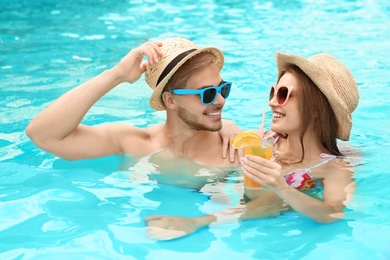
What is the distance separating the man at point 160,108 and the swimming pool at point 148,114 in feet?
1.06

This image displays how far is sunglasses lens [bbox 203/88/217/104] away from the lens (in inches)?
186

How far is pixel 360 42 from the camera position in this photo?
10484 mm

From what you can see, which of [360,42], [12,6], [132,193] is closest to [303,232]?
[132,193]

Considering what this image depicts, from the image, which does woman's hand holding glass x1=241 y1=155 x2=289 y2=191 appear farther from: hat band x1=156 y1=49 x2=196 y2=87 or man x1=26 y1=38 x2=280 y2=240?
hat band x1=156 y1=49 x2=196 y2=87

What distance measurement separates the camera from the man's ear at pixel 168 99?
4.97m

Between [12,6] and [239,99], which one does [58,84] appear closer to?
[239,99]

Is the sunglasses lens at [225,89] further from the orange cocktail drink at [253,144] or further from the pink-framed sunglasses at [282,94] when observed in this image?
the orange cocktail drink at [253,144]

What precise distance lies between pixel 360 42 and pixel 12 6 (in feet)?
27.8

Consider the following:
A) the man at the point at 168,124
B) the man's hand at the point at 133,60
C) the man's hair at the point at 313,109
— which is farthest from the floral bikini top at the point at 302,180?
the man's hand at the point at 133,60

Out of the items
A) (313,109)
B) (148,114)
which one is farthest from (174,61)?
(148,114)

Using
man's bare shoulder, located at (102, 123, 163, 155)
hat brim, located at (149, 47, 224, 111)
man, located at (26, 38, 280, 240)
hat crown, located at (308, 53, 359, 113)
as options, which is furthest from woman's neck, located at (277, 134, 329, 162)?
man's bare shoulder, located at (102, 123, 163, 155)

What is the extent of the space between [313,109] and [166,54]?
116 cm

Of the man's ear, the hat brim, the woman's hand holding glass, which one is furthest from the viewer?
the man's ear

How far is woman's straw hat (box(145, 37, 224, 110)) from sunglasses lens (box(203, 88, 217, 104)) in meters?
0.28
